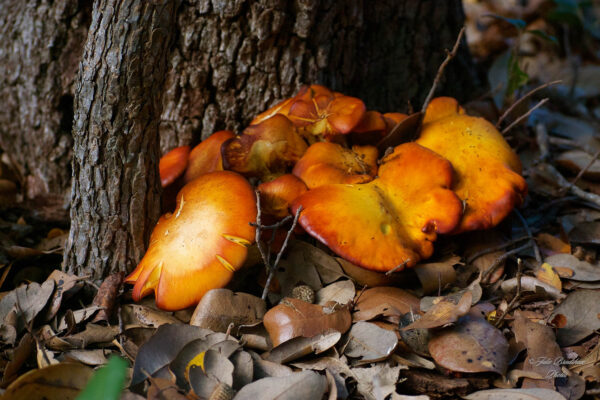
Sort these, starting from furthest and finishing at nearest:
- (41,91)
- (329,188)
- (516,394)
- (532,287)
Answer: (41,91), (532,287), (329,188), (516,394)

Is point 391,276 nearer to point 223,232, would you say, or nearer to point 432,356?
point 432,356

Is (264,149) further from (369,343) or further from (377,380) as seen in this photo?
(377,380)

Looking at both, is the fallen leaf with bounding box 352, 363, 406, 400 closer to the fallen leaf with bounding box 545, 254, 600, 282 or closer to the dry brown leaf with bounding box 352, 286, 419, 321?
the dry brown leaf with bounding box 352, 286, 419, 321

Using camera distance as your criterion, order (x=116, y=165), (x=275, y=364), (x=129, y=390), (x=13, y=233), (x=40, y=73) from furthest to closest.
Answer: (x=40, y=73) → (x=13, y=233) → (x=116, y=165) → (x=275, y=364) → (x=129, y=390)

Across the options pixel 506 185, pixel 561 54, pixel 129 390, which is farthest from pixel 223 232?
pixel 561 54

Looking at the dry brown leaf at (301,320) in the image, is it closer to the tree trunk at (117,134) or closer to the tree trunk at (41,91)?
the tree trunk at (117,134)

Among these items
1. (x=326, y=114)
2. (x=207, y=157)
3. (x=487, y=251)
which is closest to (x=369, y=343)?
(x=487, y=251)

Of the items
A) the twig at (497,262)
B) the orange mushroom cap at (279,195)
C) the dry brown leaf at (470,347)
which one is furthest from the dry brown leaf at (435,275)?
the orange mushroom cap at (279,195)

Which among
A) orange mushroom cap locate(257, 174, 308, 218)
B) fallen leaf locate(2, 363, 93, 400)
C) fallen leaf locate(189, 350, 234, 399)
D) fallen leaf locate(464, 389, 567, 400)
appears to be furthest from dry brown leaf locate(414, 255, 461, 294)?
fallen leaf locate(2, 363, 93, 400)
